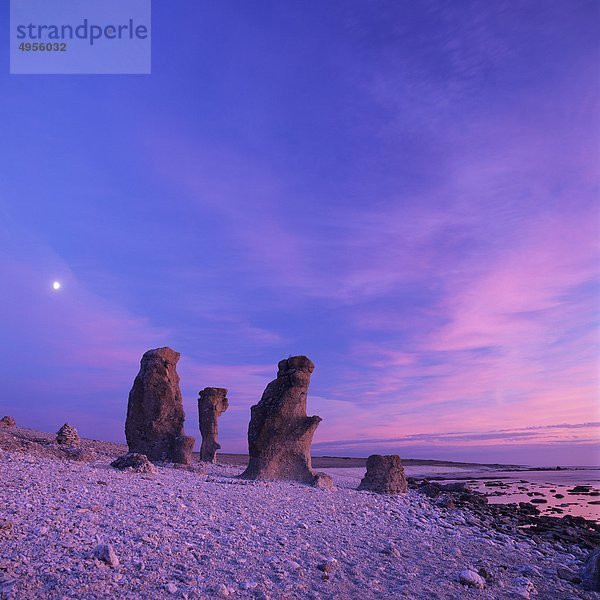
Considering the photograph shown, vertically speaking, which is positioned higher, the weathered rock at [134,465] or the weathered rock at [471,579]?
the weathered rock at [134,465]

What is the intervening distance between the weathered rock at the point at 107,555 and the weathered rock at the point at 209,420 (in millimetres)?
22363

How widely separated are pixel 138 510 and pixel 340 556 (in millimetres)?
3991

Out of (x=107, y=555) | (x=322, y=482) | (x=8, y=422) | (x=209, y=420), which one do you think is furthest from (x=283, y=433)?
(x=8, y=422)

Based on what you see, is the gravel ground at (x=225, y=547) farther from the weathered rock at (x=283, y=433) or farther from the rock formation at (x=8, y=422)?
the rock formation at (x=8, y=422)

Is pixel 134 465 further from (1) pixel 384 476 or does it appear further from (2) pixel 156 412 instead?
(1) pixel 384 476

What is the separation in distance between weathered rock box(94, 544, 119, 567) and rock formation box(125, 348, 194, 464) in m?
16.5

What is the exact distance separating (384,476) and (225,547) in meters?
14.2

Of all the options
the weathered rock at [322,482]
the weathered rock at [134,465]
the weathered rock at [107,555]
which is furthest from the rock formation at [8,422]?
the weathered rock at [107,555]

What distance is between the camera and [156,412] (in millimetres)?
24516

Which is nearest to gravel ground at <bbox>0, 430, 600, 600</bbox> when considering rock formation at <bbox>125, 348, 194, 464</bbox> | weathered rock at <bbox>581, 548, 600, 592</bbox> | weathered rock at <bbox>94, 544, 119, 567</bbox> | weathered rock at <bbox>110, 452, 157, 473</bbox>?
weathered rock at <bbox>94, 544, 119, 567</bbox>

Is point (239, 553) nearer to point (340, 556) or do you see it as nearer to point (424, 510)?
point (340, 556)

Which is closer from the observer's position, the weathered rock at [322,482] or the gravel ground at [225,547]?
the gravel ground at [225,547]

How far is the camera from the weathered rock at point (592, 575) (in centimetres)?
1060

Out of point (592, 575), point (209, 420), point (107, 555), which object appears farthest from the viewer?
point (209, 420)
